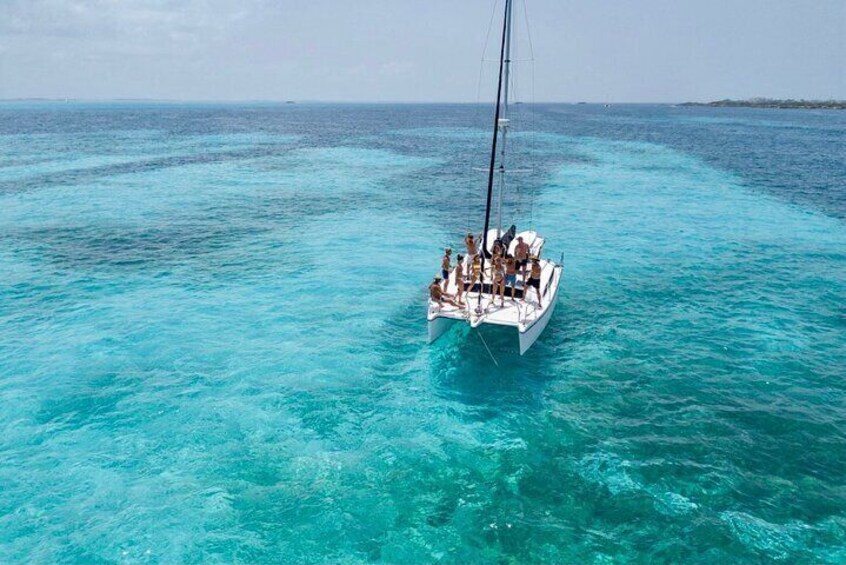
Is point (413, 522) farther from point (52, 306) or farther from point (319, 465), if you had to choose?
point (52, 306)

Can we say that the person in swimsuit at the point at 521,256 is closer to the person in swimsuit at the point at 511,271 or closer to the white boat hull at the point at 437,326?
the person in swimsuit at the point at 511,271

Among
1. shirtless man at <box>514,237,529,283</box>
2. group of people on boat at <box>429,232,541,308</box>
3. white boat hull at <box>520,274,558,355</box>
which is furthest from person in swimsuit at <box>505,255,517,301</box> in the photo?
white boat hull at <box>520,274,558,355</box>

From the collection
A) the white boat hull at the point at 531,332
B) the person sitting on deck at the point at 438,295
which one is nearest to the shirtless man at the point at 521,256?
the white boat hull at the point at 531,332

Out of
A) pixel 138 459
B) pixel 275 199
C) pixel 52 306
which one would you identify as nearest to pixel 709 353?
pixel 138 459

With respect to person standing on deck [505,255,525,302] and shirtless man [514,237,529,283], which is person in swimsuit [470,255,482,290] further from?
shirtless man [514,237,529,283]

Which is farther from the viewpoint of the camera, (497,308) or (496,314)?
(497,308)

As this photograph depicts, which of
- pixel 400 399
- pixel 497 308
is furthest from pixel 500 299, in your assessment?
pixel 400 399

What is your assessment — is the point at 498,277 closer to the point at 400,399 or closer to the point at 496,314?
the point at 496,314

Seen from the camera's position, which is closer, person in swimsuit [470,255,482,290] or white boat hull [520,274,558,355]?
white boat hull [520,274,558,355]

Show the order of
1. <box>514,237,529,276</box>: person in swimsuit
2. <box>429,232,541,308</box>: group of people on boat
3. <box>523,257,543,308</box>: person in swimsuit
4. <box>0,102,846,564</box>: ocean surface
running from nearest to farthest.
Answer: <box>0,102,846,564</box>: ocean surface
<box>429,232,541,308</box>: group of people on boat
<box>523,257,543,308</box>: person in swimsuit
<box>514,237,529,276</box>: person in swimsuit
